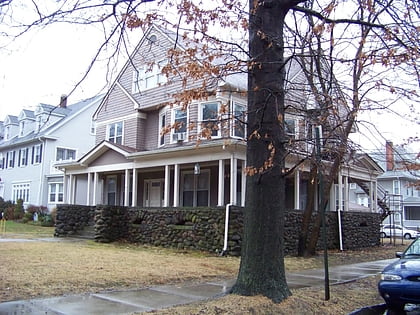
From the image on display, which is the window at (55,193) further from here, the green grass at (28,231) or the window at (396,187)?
the window at (396,187)

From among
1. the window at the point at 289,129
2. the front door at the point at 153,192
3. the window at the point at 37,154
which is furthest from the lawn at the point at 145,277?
the window at the point at 37,154

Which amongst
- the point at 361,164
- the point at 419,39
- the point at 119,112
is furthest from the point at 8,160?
the point at 419,39

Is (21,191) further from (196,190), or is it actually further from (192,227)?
(192,227)

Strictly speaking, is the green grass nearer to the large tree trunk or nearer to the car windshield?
the large tree trunk

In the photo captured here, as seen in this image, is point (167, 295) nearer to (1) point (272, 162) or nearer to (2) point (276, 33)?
(1) point (272, 162)

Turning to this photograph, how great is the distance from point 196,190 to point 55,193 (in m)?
17.1

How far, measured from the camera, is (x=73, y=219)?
22.5 meters

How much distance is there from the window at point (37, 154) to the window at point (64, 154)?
1.34 m

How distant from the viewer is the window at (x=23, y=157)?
3747 centimetres

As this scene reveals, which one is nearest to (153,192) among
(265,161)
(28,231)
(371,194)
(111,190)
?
(111,190)

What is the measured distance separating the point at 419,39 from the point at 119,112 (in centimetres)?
1890

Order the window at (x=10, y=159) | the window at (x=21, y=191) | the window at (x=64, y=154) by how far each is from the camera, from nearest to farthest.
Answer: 1. the window at (x=64, y=154)
2. the window at (x=21, y=191)
3. the window at (x=10, y=159)

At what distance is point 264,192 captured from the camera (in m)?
7.33

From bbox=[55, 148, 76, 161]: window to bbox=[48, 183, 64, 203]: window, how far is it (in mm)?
2353
